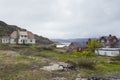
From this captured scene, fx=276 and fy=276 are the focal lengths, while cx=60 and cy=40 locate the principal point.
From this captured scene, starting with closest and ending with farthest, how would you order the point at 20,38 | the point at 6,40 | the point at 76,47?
the point at 20,38, the point at 76,47, the point at 6,40

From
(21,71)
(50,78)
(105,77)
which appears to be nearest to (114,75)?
(105,77)

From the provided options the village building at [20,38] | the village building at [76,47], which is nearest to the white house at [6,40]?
the village building at [20,38]

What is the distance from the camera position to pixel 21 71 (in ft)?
132

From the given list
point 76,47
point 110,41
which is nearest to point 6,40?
point 76,47

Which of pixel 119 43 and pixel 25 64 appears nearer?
pixel 25 64

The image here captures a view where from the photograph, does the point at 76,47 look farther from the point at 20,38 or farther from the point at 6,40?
the point at 6,40

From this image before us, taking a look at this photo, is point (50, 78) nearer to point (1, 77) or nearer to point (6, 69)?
point (1, 77)

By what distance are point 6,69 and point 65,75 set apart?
9664 mm

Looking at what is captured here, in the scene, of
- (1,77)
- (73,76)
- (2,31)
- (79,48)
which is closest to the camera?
(1,77)

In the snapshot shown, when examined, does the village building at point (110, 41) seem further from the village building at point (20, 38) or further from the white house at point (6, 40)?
the white house at point (6, 40)

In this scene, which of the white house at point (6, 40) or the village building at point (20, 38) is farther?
the white house at point (6, 40)

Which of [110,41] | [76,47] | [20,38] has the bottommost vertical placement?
[76,47]

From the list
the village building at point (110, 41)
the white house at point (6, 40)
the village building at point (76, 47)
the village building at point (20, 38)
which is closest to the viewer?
the village building at point (76, 47)

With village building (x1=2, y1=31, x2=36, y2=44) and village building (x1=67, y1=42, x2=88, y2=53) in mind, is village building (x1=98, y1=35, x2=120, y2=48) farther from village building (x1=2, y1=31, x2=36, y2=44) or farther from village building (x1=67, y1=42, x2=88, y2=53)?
village building (x1=2, y1=31, x2=36, y2=44)
